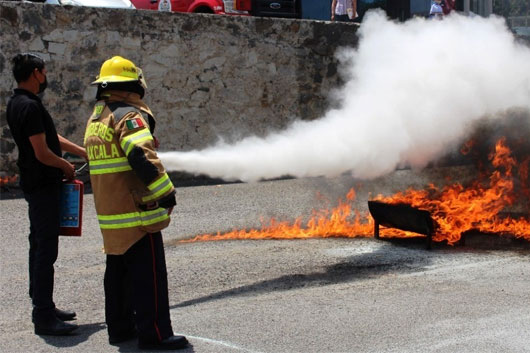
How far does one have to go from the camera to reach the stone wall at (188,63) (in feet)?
35.2

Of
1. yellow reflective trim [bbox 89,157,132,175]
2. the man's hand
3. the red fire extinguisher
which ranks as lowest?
the red fire extinguisher

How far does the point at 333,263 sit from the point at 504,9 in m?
15.9

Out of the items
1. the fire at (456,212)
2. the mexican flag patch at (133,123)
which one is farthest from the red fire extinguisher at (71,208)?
the fire at (456,212)

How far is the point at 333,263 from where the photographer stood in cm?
662

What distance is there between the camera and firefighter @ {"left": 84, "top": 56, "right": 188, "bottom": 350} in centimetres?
452

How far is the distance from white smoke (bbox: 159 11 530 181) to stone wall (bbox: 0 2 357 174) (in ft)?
13.0

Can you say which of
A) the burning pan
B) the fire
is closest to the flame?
the fire

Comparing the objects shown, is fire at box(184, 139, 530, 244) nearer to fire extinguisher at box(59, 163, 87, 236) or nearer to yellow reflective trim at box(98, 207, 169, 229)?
fire extinguisher at box(59, 163, 87, 236)

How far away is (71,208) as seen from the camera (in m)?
5.07

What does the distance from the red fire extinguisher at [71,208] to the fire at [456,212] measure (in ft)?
9.21

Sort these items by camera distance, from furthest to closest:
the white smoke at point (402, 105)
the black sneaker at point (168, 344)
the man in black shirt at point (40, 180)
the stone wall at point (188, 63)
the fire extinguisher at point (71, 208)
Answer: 1. the stone wall at point (188, 63)
2. the white smoke at point (402, 105)
3. the fire extinguisher at point (71, 208)
4. the man in black shirt at point (40, 180)
5. the black sneaker at point (168, 344)

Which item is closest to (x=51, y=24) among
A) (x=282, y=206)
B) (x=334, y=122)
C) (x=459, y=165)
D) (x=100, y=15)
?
(x=100, y=15)

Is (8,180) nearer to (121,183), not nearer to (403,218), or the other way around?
(403,218)

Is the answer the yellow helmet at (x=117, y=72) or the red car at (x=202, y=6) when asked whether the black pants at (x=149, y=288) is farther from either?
the red car at (x=202, y=6)
